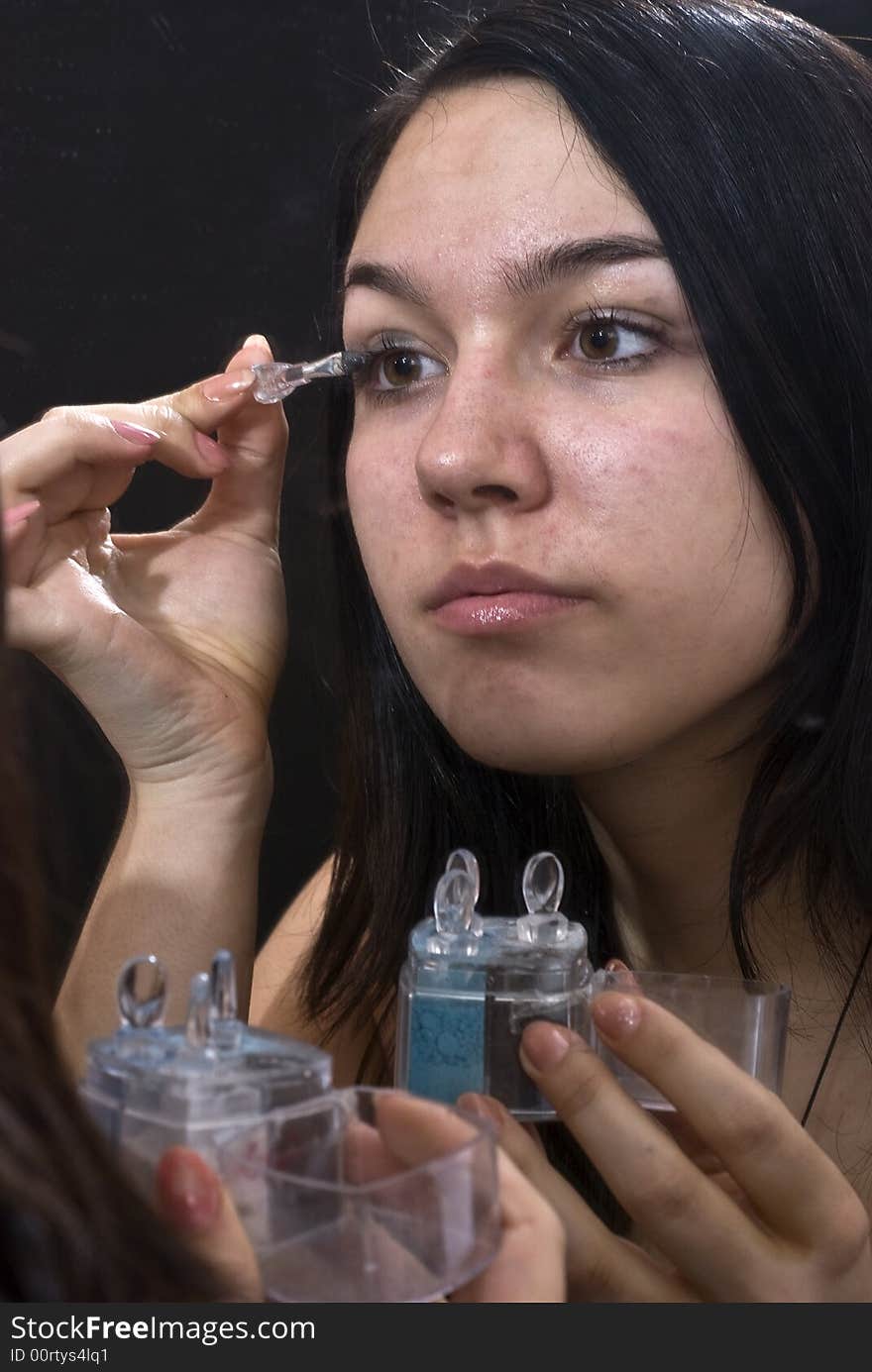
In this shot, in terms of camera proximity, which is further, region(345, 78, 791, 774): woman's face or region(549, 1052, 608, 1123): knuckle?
region(345, 78, 791, 774): woman's face

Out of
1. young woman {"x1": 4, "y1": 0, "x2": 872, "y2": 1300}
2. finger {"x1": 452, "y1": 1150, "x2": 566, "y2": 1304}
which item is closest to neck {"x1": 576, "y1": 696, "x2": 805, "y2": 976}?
young woman {"x1": 4, "y1": 0, "x2": 872, "y2": 1300}

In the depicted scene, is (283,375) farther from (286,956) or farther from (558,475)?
(286,956)

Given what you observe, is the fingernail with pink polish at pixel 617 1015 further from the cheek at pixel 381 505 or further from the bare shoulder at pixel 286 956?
the bare shoulder at pixel 286 956

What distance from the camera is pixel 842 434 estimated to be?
0.67 metres

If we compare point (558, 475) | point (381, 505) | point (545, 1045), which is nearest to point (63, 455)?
point (381, 505)

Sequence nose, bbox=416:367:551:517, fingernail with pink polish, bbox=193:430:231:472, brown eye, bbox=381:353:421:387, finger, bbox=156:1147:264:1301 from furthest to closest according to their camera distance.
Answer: fingernail with pink polish, bbox=193:430:231:472, brown eye, bbox=381:353:421:387, nose, bbox=416:367:551:517, finger, bbox=156:1147:264:1301

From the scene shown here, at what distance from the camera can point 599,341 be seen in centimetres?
64

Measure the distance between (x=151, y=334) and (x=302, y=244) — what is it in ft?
0.36

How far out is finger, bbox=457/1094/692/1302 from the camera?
48cm

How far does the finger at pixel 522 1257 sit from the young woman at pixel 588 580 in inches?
3.3

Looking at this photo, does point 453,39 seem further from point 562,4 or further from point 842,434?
point 842,434

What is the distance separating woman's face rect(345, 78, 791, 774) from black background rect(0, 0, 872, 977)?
0.78 ft

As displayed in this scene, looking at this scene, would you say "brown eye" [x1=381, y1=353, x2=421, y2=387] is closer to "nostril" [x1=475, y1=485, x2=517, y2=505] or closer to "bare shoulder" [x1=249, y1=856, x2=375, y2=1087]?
"nostril" [x1=475, y1=485, x2=517, y2=505]

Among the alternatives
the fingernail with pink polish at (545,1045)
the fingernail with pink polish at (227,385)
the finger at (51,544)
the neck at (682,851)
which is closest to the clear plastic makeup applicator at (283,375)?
the fingernail with pink polish at (227,385)
